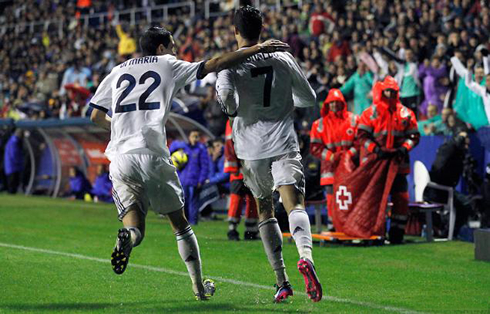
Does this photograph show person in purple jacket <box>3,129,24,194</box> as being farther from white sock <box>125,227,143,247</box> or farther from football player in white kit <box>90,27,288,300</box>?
white sock <box>125,227,143,247</box>

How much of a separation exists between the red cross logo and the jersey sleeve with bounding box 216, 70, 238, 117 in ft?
20.0

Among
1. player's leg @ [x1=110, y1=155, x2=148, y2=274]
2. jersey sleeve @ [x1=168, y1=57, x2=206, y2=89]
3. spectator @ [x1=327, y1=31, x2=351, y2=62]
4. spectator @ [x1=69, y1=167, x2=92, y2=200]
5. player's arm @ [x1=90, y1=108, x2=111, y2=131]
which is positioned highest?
jersey sleeve @ [x1=168, y1=57, x2=206, y2=89]

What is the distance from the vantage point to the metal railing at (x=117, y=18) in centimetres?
3193

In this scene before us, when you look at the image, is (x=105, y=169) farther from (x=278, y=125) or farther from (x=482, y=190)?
(x=278, y=125)

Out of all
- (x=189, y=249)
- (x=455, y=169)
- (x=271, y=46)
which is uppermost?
(x=271, y=46)

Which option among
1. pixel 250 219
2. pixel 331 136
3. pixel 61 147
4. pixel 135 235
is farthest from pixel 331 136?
pixel 61 147

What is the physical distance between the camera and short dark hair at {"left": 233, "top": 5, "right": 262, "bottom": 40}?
7.29 meters

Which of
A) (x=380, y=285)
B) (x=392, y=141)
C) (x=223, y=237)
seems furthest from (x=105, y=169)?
(x=380, y=285)

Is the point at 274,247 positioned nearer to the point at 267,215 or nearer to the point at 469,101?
the point at 267,215

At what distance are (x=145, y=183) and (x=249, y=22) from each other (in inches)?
57.8

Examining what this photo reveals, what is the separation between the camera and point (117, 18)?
34219 mm

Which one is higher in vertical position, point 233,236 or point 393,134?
point 393,134

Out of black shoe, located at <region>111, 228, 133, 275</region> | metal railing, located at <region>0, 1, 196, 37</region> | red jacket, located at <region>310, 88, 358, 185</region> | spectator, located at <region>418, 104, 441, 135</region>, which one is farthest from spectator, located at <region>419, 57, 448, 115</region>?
metal railing, located at <region>0, 1, 196, 37</region>

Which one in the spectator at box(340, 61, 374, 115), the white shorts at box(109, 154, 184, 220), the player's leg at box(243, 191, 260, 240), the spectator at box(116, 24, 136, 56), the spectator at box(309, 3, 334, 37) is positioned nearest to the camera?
the white shorts at box(109, 154, 184, 220)
